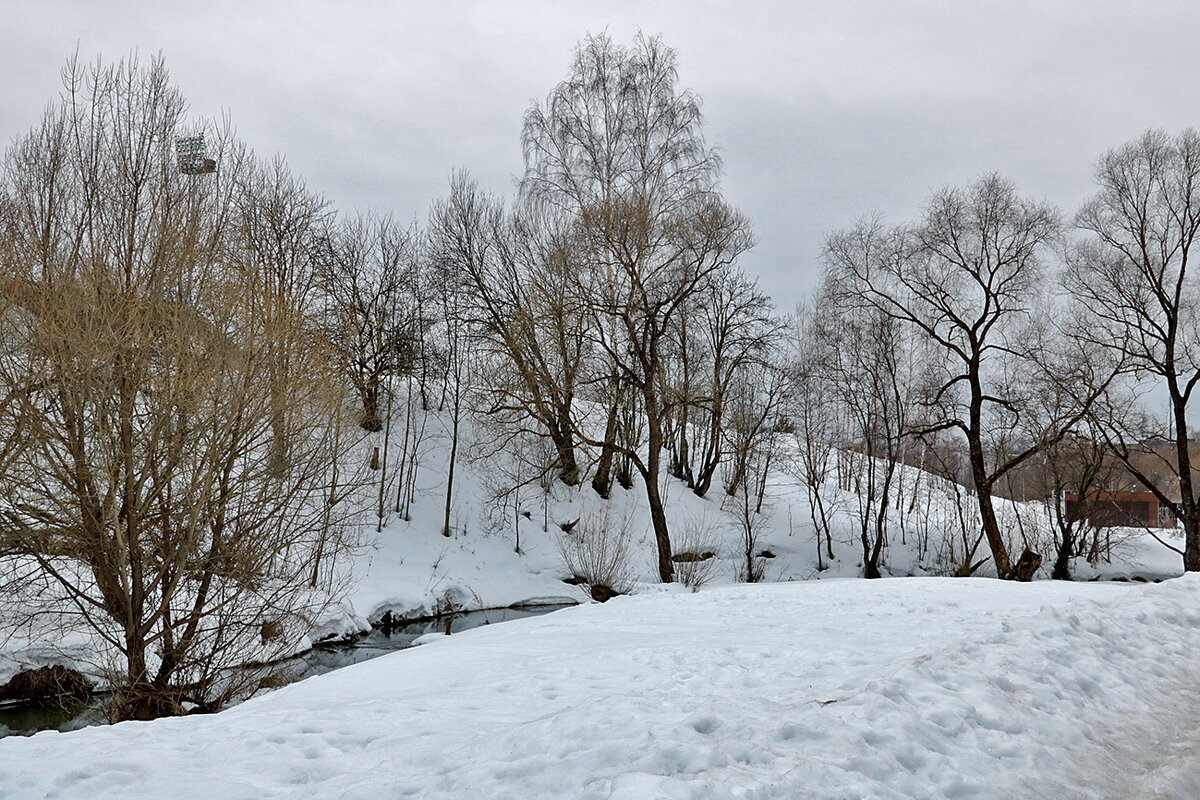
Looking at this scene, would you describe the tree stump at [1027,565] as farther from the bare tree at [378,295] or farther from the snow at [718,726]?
the bare tree at [378,295]

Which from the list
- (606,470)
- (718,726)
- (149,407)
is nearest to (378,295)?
(606,470)

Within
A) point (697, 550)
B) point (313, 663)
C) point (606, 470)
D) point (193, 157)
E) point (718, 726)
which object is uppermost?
point (193, 157)

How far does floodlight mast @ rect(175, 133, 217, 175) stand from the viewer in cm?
1092

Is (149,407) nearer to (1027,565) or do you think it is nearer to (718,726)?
(718,726)

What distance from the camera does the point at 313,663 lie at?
14.1 meters

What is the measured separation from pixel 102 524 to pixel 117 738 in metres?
4.98

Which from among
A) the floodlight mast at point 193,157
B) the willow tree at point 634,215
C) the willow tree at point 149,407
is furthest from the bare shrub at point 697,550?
the floodlight mast at point 193,157

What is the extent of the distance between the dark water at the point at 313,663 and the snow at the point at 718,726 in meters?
5.04

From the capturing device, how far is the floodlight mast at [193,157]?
1092cm

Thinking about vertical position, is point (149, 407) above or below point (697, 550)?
above

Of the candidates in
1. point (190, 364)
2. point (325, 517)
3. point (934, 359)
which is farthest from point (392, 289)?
point (934, 359)

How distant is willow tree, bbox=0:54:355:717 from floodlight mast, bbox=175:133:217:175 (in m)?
0.12

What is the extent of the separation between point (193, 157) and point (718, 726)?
1083 centimetres

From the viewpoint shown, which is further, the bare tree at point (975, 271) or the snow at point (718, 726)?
the bare tree at point (975, 271)
